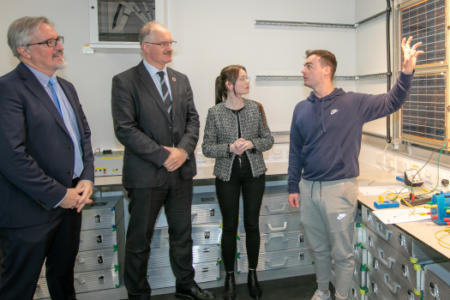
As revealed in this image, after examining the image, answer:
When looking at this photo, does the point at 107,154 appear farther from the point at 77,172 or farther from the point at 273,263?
the point at 273,263

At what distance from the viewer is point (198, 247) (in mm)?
2625

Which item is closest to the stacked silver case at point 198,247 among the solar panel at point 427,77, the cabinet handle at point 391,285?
Result: the cabinet handle at point 391,285

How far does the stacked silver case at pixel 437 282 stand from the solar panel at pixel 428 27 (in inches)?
47.1

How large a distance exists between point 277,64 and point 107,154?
64.3 inches

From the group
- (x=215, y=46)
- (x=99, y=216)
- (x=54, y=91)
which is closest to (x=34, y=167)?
(x=54, y=91)

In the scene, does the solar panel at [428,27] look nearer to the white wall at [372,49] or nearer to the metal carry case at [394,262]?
the white wall at [372,49]

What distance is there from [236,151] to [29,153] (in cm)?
111

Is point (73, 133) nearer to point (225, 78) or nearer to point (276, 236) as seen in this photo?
point (225, 78)

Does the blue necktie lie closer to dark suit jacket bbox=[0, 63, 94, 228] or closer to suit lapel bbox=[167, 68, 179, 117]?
dark suit jacket bbox=[0, 63, 94, 228]

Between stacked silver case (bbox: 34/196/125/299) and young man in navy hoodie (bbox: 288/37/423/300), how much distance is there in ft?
4.30

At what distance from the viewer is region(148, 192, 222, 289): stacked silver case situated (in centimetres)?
258

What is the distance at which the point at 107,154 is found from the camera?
9.60 ft

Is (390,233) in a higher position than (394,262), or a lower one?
higher

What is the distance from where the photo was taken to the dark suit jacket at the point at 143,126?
6.39ft
